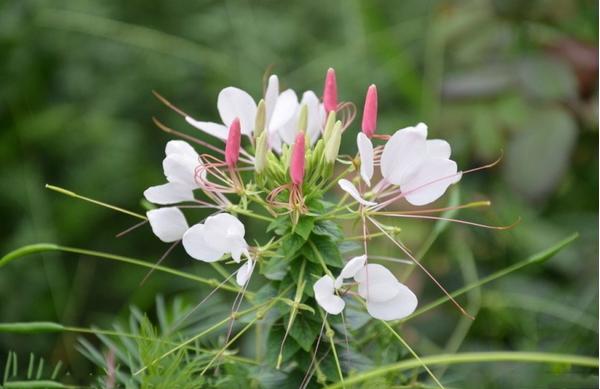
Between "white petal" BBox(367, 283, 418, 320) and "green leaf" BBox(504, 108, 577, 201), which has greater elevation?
"white petal" BBox(367, 283, 418, 320)

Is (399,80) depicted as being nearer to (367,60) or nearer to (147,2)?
(367,60)

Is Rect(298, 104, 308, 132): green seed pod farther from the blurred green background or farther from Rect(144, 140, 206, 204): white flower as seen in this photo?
the blurred green background

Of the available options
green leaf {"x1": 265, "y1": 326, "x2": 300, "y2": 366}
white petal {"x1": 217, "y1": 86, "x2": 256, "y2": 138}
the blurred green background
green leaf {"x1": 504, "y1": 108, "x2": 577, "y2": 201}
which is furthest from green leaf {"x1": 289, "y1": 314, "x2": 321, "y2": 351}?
green leaf {"x1": 504, "y1": 108, "x2": 577, "y2": 201}

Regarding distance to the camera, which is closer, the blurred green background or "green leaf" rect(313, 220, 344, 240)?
"green leaf" rect(313, 220, 344, 240)

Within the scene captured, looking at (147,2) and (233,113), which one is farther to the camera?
(147,2)

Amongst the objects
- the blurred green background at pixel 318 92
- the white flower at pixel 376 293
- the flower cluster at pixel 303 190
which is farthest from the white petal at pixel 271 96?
the blurred green background at pixel 318 92

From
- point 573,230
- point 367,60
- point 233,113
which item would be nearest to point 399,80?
point 367,60
